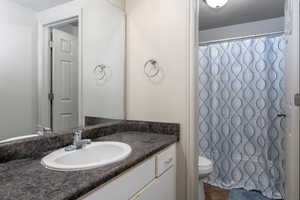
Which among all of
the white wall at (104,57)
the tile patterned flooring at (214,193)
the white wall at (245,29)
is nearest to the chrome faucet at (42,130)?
the white wall at (104,57)

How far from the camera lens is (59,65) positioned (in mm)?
1192

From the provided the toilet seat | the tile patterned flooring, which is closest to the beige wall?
the toilet seat

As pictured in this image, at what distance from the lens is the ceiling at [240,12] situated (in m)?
2.17

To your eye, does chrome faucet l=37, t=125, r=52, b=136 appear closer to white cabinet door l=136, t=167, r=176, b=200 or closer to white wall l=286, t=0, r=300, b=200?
→ white cabinet door l=136, t=167, r=176, b=200

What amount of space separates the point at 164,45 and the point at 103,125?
776mm

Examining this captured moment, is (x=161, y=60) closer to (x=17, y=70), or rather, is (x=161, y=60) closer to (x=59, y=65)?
(x=59, y=65)

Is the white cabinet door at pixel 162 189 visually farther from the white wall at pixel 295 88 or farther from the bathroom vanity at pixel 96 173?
the white wall at pixel 295 88

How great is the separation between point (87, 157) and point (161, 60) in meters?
0.88

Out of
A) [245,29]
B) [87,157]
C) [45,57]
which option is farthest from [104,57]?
[245,29]

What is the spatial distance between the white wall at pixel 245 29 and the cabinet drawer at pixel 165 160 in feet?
7.19

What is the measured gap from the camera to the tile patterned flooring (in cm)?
204

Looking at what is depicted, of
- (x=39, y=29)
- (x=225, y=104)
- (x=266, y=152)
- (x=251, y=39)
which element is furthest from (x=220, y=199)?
(x=39, y=29)

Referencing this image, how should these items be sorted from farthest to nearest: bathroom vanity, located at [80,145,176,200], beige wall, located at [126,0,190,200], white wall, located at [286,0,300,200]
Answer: beige wall, located at [126,0,190,200] < bathroom vanity, located at [80,145,176,200] < white wall, located at [286,0,300,200]

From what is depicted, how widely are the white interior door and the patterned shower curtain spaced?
179 cm
